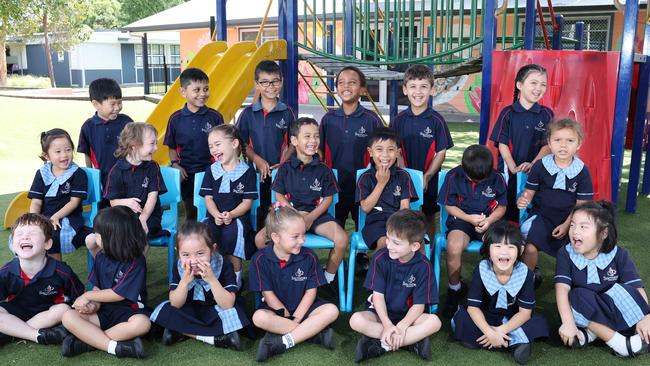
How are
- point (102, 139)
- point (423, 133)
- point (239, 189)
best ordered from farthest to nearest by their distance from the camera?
point (102, 139) → point (423, 133) → point (239, 189)

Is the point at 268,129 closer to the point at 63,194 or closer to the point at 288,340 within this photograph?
the point at 63,194

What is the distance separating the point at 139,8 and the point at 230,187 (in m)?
37.3

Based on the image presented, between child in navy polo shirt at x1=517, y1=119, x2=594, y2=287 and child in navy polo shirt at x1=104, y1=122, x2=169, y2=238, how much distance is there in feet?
7.42

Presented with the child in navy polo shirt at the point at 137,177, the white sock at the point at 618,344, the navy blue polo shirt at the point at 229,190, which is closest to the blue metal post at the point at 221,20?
the child in navy polo shirt at the point at 137,177

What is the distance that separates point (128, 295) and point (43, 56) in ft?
104

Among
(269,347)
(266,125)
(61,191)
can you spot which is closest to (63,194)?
(61,191)

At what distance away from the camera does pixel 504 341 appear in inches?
117

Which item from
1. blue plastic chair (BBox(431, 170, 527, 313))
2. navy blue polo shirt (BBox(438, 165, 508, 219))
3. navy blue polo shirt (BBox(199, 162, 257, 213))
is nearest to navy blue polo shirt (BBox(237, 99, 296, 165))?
navy blue polo shirt (BBox(199, 162, 257, 213))

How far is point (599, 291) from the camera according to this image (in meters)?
3.05

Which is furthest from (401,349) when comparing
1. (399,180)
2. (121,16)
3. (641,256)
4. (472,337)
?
(121,16)

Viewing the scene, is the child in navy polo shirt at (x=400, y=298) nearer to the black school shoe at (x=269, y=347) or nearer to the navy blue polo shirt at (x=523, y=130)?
the black school shoe at (x=269, y=347)

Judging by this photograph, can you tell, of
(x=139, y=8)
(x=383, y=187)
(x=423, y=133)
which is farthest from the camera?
(x=139, y=8)

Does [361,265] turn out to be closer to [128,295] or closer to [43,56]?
[128,295]

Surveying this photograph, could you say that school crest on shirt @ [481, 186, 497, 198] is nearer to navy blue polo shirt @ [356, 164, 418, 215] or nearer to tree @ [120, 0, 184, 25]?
navy blue polo shirt @ [356, 164, 418, 215]
